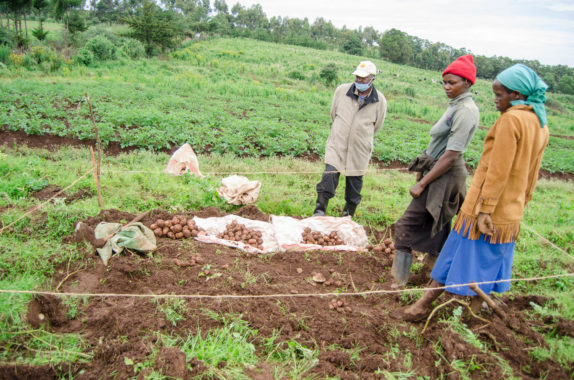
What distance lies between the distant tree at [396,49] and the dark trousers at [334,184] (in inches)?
2194

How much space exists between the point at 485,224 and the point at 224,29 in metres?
57.9

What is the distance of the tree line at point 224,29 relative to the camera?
2645 centimetres

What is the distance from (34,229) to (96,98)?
7524 mm

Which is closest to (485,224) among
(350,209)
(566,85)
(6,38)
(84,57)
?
(350,209)

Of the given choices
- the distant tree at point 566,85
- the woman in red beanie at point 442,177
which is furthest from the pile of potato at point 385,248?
the distant tree at point 566,85

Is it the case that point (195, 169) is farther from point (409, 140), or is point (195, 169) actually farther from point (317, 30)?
point (317, 30)

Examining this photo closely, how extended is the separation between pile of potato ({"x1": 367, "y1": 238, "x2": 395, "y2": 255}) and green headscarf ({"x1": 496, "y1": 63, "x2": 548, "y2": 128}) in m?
2.23

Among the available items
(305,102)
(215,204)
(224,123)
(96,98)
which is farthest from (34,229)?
(305,102)

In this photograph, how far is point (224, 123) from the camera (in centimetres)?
930

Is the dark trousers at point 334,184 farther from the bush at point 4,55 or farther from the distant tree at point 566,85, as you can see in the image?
the distant tree at point 566,85

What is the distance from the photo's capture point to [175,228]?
4.12 m

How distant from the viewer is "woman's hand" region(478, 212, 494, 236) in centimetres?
255

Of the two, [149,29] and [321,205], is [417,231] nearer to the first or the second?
[321,205]

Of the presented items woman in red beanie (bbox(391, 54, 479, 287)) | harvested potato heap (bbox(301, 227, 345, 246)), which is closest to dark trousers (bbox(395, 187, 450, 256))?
woman in red beanie (bbox(391, 54, 479, 287))
